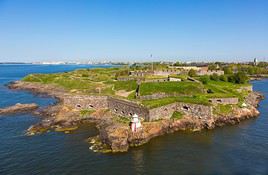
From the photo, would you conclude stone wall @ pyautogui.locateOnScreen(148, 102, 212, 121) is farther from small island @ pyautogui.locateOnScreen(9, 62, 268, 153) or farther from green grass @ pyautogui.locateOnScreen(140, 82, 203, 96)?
green grass @ pyautogui.locateOnScreen(140, 82, 203, 96)

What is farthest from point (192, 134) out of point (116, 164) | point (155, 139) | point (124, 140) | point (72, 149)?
point (72, 149)

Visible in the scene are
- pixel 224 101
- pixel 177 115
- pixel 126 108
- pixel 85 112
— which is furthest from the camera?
pixel 224 101

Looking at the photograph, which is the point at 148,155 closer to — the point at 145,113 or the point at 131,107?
the point at 145,113

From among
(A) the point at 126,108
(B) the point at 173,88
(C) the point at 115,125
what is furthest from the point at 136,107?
(B) the point at 173,88

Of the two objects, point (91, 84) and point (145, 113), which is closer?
point (145, 113)

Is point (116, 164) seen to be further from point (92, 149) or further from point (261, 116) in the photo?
point (261, 116)

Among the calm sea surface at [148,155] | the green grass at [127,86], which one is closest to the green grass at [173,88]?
the green grass at [127,86]
